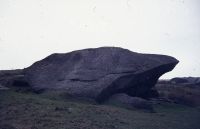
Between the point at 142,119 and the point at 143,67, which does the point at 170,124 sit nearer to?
the point at 142,119

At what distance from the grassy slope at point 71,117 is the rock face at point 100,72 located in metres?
3.23

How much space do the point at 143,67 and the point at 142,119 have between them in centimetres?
830

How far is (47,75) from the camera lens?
2561 cm

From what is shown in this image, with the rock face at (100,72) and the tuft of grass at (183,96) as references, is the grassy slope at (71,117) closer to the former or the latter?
the rock face at (100,72)

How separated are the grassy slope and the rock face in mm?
3232

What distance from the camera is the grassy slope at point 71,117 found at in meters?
14.5

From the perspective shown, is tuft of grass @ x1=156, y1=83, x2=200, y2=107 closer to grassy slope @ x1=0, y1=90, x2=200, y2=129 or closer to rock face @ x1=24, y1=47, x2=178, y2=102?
rock face @ x1=24, y1=47, x2=178, y2=102

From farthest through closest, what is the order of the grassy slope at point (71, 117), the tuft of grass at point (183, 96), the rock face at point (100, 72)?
the tuft of grass at point (183, 96) < the rock face at point (100, 72) < the grassy slope at point (71, 117)

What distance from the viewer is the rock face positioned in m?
23.3

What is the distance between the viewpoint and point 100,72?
24266 mm

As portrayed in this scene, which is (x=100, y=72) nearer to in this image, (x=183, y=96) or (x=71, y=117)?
(x=71, y=117)

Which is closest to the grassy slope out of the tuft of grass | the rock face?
the rock face

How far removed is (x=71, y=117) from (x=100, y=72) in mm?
A: 8967

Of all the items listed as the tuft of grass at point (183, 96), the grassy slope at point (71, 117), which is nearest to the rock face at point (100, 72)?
the tuft of grass at point (183, 96)
